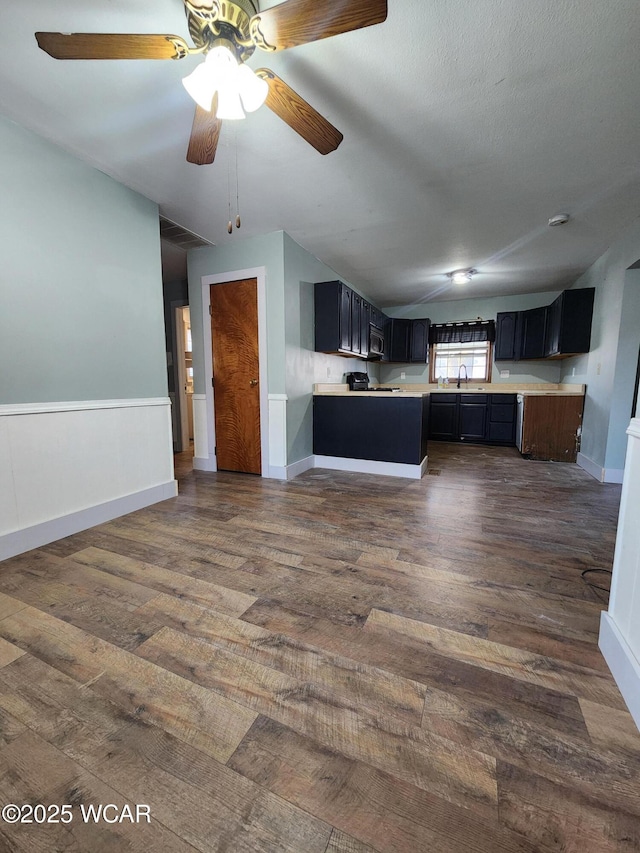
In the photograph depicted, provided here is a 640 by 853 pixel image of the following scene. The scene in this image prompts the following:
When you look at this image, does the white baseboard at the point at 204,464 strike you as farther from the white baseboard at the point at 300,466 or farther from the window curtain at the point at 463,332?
the window curtain at the point at 463,332

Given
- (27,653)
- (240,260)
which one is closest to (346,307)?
(240,260)

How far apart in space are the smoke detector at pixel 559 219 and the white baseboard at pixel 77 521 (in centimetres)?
409

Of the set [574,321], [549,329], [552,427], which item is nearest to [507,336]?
[549,329]

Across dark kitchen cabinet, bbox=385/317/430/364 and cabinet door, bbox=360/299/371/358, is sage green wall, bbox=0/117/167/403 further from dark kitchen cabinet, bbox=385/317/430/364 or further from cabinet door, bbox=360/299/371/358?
dark kitchen cabinet, bbox=385/317/430/364

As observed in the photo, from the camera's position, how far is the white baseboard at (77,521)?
6.34 ft

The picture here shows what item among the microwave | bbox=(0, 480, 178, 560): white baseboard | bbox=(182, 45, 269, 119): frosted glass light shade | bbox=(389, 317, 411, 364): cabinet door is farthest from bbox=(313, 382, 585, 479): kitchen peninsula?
bbox=(182, 45, 269, 119): frosted glass light shade

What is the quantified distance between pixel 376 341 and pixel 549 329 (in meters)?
2.48

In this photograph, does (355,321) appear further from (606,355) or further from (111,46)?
(111,46)

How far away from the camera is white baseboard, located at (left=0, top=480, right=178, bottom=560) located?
6.34 feet

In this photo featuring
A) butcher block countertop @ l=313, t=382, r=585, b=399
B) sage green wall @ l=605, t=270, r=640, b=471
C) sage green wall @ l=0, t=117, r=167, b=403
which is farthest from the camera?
butcher block countertop @ l=313, t=382, r=585, b=399

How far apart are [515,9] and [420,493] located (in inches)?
112

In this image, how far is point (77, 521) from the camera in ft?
7.36

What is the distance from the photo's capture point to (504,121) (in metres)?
1.86

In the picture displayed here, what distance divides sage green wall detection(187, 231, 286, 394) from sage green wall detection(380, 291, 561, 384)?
3681mm
